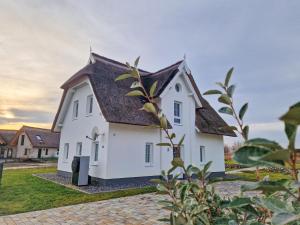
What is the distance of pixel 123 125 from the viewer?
44.9 feet

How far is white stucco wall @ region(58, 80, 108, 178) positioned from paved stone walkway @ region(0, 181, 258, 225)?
464 centimetres

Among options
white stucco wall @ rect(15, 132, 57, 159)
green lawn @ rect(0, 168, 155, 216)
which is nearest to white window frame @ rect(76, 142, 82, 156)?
green lawn @ rect(0, 168, 155, 216)

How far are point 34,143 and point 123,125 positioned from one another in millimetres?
35431

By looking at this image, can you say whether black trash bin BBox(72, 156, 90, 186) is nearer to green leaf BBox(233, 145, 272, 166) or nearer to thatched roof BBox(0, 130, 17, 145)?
green leaf BBox(233, 145, 272, 166)

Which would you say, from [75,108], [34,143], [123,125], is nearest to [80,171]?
[123,125]

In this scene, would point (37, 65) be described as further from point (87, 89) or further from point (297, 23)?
point (297, 23)

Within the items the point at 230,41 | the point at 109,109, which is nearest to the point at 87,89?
the point at 109,109

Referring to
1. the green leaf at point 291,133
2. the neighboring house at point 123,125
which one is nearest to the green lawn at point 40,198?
the neighboring house at point 123,125

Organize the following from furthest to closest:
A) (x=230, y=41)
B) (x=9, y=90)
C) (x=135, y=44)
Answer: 1. (x=9, y=90)
2. (x=135, y=44)
3. (x=230, y=41)

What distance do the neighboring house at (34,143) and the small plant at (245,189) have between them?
4608cm

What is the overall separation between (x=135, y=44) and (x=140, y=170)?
7740mm

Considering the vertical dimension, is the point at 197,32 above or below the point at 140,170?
above

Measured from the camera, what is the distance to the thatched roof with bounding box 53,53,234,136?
13.1 meters

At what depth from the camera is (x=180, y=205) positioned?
1.85 m
